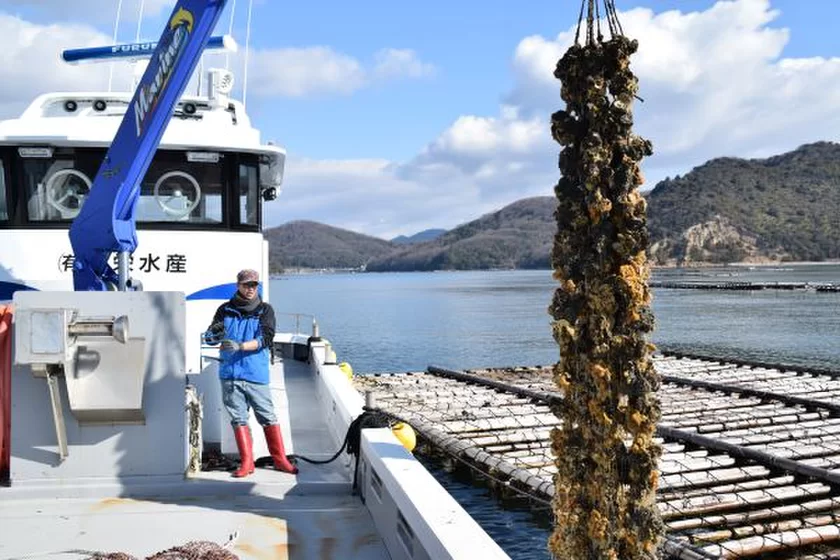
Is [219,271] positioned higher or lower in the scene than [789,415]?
higher

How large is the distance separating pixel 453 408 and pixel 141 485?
11.5m

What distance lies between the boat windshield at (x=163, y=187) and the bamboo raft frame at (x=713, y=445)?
14.6 feet

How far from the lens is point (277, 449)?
610cm

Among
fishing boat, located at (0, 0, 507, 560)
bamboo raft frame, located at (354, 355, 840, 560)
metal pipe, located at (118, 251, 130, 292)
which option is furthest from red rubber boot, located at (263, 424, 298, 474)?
bamboo raft frame, located at (354, 355, 840, 560)

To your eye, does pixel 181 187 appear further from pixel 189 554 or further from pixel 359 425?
pixel 189 554

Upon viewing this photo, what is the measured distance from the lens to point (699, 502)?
9.71m

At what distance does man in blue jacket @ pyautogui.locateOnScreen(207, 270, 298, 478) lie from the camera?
5875 mm

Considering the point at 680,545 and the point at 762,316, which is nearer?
the point at 680,545

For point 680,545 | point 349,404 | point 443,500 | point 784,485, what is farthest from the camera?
point 784,485

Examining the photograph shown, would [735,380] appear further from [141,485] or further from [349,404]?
[141,485]

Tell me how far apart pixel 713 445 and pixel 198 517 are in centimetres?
931

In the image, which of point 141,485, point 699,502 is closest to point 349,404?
point 141,485

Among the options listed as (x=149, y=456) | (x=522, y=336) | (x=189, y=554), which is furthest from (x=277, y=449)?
(x=522, y=336)

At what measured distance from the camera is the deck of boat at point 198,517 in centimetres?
475
